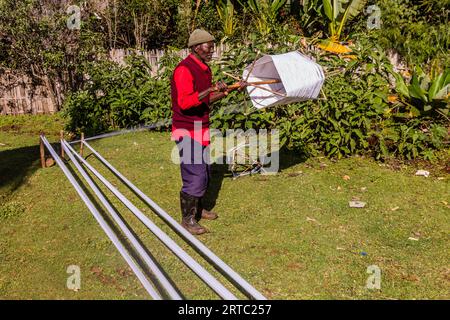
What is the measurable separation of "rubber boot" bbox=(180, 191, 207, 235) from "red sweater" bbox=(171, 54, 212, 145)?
1.94 feet

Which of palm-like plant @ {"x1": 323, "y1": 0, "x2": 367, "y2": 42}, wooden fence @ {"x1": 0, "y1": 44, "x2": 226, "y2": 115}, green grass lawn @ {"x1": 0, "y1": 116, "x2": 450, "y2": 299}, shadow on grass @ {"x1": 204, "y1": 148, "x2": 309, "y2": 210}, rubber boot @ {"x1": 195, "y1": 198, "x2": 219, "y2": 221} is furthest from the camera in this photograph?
palm-like plant @ {"x1": 323, "y1": 0, "x2": 367, "y2": 42}

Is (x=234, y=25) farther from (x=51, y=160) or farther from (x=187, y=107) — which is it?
(x=187, y=107)

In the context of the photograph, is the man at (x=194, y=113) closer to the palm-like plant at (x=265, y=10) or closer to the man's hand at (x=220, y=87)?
the man's hand at (x=220, y=87)

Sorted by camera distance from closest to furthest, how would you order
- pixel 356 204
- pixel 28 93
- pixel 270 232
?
pixel 270 232 < pixel 356 204 < pixel 28 93

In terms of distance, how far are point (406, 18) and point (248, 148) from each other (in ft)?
27.4

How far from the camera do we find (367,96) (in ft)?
22.2

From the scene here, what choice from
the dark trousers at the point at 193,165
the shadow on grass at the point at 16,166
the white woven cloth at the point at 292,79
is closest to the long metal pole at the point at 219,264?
the dark trousers at the point at 193,165

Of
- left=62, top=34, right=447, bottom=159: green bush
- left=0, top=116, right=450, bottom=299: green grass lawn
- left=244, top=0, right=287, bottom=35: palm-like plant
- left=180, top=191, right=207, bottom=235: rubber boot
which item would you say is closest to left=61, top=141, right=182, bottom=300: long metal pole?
left=0, top=116, right=450, bottom=299: green grass lawn

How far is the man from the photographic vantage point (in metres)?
4.43

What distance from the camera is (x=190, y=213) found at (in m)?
4.92

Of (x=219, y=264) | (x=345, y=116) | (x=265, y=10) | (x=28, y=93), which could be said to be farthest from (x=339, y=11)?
(x=219, y=264)

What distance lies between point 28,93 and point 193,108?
785 cm

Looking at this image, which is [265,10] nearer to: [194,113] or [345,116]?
[345,116]

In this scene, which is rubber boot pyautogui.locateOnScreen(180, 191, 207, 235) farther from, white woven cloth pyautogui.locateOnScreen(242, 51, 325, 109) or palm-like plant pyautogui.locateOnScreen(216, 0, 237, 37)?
palm-like plant pyautogui.locateOnScreen(216, 0, 237, 37)
